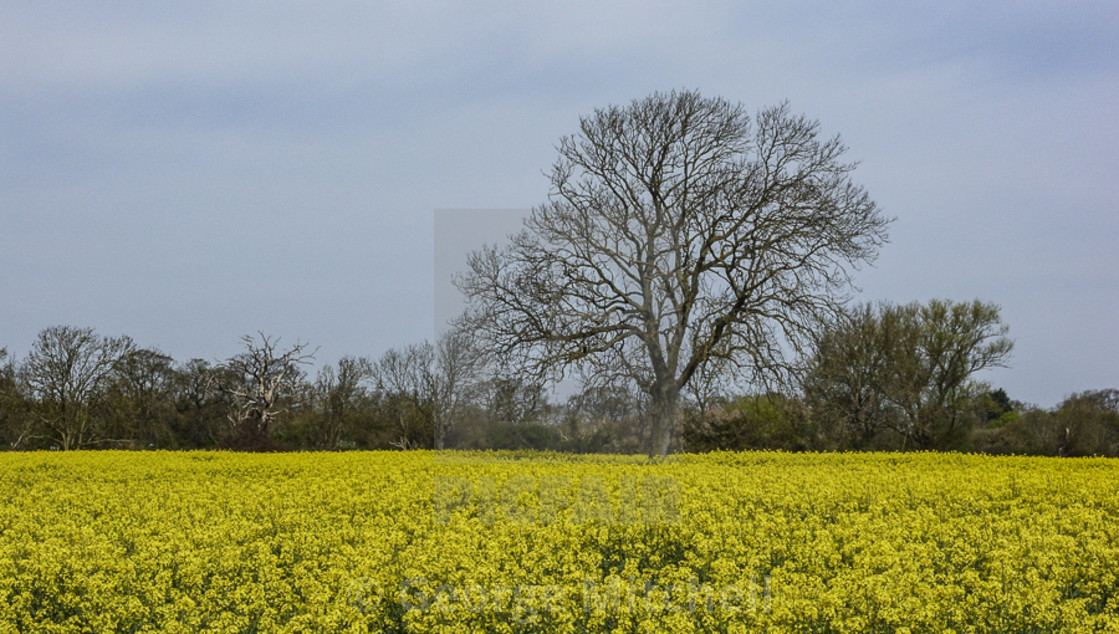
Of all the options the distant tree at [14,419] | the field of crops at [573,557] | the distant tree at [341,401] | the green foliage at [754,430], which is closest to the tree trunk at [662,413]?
the green foliage at [754,430]

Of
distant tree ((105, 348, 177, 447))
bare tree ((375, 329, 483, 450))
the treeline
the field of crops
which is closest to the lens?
the field of crops

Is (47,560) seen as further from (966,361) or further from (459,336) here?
(966,361)

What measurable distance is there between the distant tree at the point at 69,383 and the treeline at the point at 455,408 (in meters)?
0.06

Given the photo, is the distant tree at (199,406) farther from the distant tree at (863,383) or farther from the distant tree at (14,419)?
the distant tree at (863,383)

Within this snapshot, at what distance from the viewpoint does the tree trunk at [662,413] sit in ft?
78.2

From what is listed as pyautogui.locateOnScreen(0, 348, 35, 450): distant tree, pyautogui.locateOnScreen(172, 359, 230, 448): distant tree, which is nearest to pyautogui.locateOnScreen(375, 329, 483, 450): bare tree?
pyautogui.locateOnScreen(172, 359, 230, 448): distant tree

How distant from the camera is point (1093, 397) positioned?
1831 inches

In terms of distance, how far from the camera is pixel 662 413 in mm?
23938

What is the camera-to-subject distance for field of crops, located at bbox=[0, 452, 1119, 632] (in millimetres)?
6133

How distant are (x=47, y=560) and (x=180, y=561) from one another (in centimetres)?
116

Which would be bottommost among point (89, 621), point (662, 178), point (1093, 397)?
point (89, 621)

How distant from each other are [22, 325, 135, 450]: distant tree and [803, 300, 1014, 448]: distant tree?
30.4 m

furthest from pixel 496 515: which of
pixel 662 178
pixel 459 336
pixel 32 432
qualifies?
pixel 32 432

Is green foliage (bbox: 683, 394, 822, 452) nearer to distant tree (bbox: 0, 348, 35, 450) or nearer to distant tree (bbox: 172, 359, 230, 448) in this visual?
distant tree (bbox: 172, 359, 230, 448)
